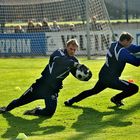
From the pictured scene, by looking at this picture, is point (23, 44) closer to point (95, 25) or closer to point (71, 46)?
point (95, 25)

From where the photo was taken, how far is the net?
71.2ft

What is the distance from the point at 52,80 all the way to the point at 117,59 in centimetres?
133

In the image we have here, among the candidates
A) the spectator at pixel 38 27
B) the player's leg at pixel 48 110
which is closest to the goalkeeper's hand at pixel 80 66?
the player's leg at pixel 48 110

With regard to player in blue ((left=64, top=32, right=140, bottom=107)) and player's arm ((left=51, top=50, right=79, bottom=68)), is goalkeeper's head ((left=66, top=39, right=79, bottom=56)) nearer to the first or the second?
player's arm ((left=51, top=50, right=79, bottom=68))

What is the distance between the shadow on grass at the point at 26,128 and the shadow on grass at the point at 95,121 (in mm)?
395

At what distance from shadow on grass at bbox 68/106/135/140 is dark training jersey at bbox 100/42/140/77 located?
71 centimetres

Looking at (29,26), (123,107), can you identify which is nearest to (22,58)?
(29,26)

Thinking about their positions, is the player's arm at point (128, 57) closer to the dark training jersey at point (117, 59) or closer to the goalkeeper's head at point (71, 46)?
the dark training jersey at point (117, 59)

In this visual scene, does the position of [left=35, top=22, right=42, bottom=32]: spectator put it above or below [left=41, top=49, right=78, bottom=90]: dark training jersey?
below

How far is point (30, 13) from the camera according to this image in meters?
23.7

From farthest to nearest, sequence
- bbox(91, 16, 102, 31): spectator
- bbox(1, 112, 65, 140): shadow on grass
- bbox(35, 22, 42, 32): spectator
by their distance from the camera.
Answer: bbox(35, 22, 42, 32): spectator → bbox(91, 16, 102, 31): spectator → bbox(1, 112, 65, 140): shadow on grass

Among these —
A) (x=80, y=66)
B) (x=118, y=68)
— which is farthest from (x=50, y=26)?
(x=80, y=66)

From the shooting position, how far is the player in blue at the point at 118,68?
10008 millimetres

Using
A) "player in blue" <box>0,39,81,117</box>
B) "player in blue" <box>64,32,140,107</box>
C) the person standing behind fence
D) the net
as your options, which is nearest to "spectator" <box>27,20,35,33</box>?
the net
